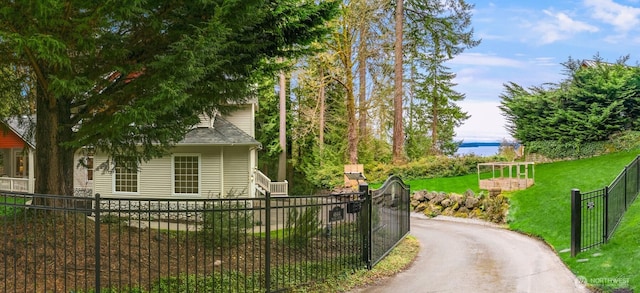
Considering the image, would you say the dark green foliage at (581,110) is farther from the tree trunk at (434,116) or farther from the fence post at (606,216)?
the fence post at (606,216)

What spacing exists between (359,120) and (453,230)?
45.1 feet

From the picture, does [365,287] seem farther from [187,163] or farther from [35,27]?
[187,163]

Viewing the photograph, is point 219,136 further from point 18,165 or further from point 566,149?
point 566,149

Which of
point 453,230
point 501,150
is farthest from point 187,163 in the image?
point 501,150

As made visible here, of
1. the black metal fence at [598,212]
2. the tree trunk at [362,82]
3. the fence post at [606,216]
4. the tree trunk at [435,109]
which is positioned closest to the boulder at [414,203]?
the black metal fence at [598,212]

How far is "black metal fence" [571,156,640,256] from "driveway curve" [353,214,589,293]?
663 mm

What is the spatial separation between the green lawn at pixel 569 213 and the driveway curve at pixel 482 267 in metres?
0.36

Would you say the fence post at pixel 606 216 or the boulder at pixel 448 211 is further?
the boulder at pixel 448 211

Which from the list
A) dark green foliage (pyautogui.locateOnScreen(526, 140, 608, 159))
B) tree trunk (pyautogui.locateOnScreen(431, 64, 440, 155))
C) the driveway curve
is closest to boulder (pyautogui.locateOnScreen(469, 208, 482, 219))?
the driveway curve

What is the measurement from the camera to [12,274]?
6168mm

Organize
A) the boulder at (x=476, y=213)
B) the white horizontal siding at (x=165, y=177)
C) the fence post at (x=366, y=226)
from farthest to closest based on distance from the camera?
the white horizontal siding at (x=165, y=177) < the boulder at (x=476, y=213) < the fence post at (x=366, y=226)

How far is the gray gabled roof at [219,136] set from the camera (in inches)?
630

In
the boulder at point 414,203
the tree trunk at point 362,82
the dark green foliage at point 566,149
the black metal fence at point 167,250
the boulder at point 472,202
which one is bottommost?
the boulder at point 414,203

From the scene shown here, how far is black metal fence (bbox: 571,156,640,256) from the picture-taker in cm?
841
